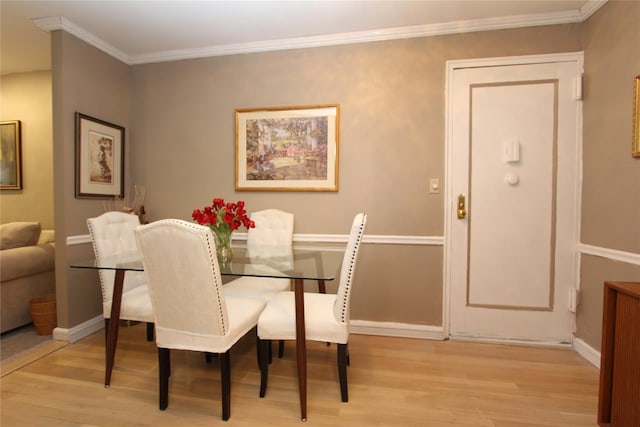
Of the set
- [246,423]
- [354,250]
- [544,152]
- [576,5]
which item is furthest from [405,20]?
[246,423]

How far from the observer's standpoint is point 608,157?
6.85ft

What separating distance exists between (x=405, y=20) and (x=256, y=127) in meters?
1.45

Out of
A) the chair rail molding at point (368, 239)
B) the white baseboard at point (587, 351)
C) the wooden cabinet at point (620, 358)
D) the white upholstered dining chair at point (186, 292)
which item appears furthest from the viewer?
the chair rail molding at point (368, 239)

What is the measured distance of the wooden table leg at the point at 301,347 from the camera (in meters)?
1.63

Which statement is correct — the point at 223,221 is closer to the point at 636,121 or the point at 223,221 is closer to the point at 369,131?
the point at 369,131

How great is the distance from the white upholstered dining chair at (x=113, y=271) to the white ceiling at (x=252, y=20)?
1515 mm

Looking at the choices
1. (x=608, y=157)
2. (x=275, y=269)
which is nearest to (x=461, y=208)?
(x=608, y=157)

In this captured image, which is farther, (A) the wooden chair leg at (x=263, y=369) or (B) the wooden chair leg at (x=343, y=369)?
(A) the wooden chair leg at (x=263, y=369)

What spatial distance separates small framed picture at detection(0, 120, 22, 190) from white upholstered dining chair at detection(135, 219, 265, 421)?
3.19 m

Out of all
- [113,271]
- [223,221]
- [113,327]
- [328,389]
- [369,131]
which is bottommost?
[328,389]

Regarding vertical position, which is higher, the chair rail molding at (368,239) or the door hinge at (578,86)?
the door hinge at (578,86)

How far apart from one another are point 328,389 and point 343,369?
286 mm

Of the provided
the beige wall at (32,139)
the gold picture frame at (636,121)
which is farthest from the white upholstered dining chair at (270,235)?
the beige wall at (32,139)

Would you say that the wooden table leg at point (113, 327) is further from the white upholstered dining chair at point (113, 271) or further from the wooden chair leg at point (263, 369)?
the wooden chair leg at point (263, 369)
